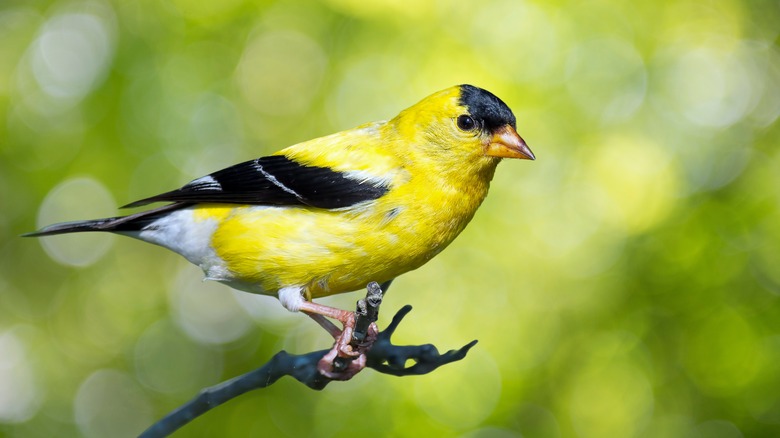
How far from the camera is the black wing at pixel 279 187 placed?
253 cm

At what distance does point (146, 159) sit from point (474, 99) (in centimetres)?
355

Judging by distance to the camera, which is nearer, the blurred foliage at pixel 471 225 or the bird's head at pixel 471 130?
the bird's head at pixel 471 130

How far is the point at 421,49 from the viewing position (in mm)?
5816

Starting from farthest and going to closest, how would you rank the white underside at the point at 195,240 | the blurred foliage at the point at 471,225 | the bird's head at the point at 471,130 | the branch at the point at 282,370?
the blurred foliage at the point at 471,225, the white underside at the point at 195,240, the bird's head at the point at 471,130, the branch at the point at 282,370

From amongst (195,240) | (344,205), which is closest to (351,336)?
(344,205)

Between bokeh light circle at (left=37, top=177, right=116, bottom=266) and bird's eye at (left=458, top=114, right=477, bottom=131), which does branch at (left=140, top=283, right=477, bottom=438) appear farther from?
bokeh light circle at (left=37, top=177, right=116, bottom=266)

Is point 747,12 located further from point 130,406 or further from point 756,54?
point 130,406

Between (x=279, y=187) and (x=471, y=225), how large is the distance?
2.87m

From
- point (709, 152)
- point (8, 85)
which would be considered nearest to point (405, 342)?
point (709, 152)

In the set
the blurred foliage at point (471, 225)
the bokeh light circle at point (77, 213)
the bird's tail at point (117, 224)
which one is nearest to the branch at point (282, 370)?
the bird's tail at point (117, 224)

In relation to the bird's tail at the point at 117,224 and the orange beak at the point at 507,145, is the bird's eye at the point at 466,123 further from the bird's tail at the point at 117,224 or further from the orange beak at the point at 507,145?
the bird's tail at the point at 117,224

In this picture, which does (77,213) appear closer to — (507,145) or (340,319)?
(340,319)

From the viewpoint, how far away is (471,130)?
2668mm

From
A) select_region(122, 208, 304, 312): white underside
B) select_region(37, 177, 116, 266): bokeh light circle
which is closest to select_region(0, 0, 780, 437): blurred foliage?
select_region(37, 177, 116, 266): bokeh light circle
